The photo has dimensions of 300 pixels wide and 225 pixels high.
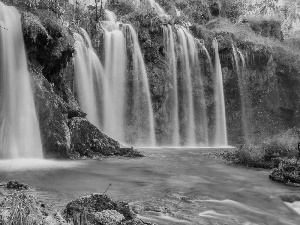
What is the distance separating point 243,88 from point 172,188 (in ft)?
75.1

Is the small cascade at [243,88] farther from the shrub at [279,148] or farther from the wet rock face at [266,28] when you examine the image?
the shrub at [279,148]

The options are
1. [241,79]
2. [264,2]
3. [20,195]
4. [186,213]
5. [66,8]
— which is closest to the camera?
[20,195]

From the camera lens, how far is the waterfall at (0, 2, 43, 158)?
13.6 m

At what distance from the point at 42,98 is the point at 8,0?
522 centimetres

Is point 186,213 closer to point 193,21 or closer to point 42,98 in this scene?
point 42,98

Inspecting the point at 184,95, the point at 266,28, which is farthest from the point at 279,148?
the point at 266,28

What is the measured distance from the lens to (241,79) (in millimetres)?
30422

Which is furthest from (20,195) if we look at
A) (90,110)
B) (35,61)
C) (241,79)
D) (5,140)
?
(241,79)

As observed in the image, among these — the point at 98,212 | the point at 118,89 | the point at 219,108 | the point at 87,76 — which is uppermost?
the point at 87,76

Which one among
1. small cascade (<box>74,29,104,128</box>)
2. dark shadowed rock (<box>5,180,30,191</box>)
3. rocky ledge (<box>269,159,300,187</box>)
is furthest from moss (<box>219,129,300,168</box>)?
small cascade (<box>74,29,104,128</box>)

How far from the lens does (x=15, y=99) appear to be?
14297 mm

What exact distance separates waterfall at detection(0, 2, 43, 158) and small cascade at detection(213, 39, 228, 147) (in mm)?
17609

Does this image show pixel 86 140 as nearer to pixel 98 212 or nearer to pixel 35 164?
pixel 35 164

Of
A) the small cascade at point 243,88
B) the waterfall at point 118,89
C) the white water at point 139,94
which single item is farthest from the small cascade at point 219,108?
the waterfall at point 118,89
